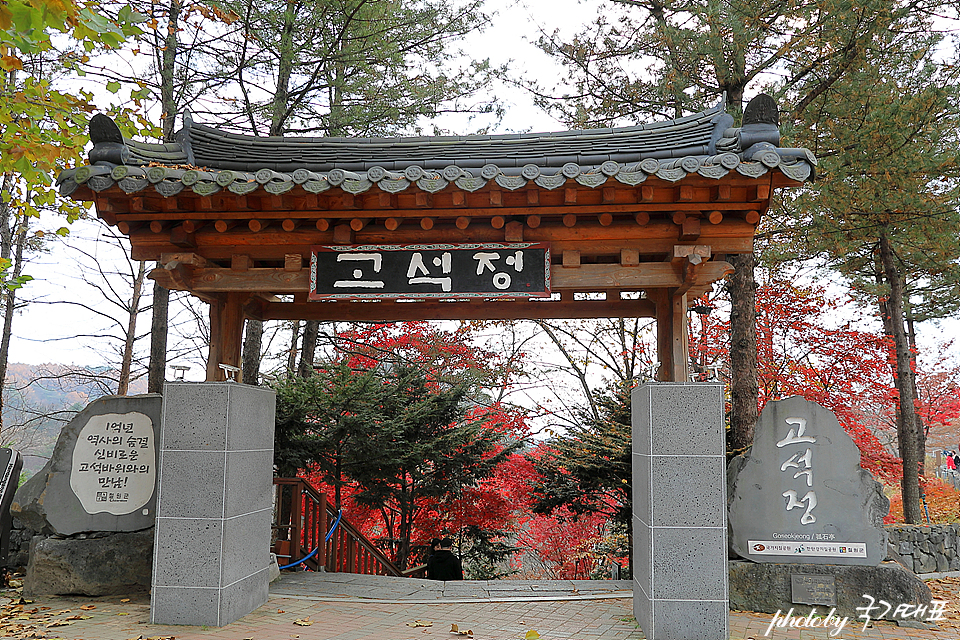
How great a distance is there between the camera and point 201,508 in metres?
5.42

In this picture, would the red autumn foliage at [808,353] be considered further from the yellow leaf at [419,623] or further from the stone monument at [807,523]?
the yellow leaf at [419,623]

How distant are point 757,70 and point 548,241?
524cm

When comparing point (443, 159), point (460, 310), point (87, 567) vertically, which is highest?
point (443, 159)

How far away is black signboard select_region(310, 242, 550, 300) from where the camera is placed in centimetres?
527

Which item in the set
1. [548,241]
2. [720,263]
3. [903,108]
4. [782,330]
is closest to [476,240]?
[548,241]

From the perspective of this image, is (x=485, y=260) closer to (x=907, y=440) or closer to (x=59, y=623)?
(x=59, y=623)

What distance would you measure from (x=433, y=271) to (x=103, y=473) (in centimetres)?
406

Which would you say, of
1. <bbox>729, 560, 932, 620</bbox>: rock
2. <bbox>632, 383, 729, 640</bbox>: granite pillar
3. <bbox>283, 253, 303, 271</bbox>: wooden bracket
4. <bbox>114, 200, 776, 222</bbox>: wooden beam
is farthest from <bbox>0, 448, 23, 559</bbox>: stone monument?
<bbox>729, 560, 932, 620</bbox>: rock

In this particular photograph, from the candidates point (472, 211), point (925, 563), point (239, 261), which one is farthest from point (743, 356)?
point (239, 261)

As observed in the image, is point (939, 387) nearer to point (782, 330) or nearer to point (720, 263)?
point (782, 330)

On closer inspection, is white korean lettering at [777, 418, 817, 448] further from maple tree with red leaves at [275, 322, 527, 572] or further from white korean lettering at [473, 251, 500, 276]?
maple tree with red leaves at [275, 322, 527, 572]

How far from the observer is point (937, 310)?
14875 millimetres

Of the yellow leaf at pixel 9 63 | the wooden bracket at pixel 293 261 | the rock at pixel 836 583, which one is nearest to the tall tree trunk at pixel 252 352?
the yellow leaf at pixel 9 63

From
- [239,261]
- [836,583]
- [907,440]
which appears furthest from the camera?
[907,440]
